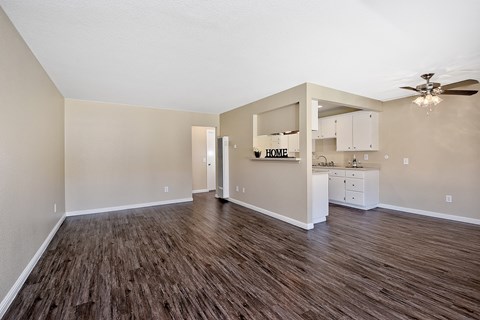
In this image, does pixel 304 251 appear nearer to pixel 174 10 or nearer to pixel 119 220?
pixel 174 10

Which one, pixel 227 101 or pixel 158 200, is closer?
pixel 227 101

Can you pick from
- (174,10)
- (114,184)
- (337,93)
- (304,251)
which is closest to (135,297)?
(304,251)

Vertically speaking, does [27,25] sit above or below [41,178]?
above

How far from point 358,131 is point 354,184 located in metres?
1.27

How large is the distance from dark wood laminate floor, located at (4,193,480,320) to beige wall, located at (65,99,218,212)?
1.13m

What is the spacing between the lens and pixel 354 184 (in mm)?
4918

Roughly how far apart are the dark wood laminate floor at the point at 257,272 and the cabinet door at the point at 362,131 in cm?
185

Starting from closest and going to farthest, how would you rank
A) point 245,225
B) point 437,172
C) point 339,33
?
point 339,33 < point 245,225 < point 437,172

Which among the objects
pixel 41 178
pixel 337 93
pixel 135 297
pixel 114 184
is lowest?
pixel 135 297

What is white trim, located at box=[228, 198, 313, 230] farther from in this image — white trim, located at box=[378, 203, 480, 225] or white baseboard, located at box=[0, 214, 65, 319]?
white baseboard, located at box=[0, 214, 65, 319]

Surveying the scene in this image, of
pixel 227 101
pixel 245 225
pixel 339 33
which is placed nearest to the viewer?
pixel 339 33

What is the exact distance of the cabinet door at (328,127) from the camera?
5.66 m

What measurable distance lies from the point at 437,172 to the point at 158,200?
6.05 meters

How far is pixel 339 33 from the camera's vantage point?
223cm
